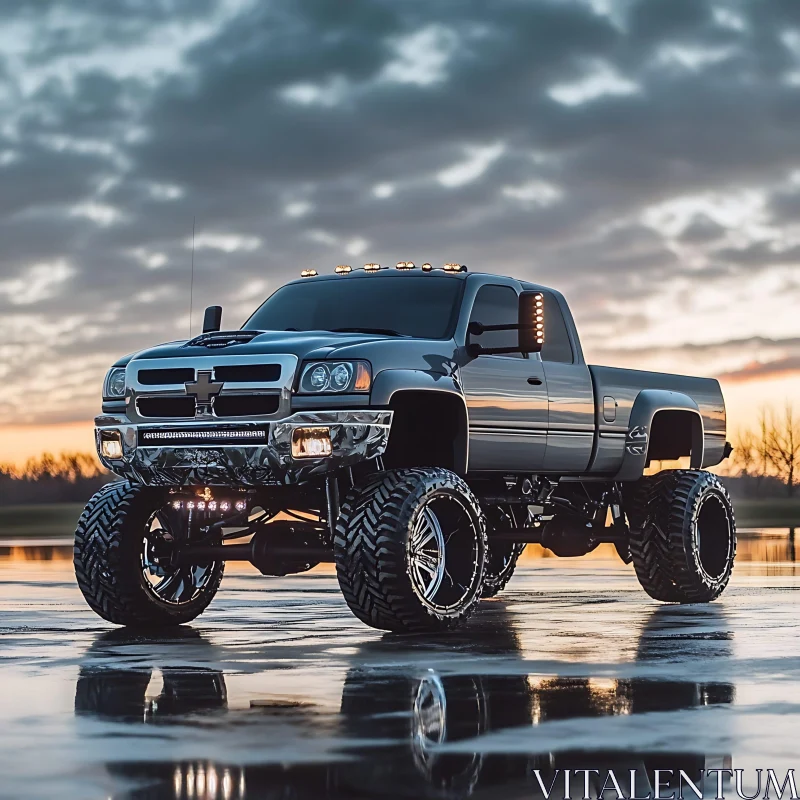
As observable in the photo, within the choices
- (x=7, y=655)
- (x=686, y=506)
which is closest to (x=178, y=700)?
(x=7, y=655)

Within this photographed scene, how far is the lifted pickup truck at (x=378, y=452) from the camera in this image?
41.8ft

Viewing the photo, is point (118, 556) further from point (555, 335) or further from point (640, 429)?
point (640, 429)

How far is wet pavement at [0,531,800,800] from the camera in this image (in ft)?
22.6

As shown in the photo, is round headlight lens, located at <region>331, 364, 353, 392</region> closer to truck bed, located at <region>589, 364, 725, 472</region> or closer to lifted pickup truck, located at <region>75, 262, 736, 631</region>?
lifted pickup truck, located at <region>75, 262, 736, 631</region>

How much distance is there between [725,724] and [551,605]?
26.9ft

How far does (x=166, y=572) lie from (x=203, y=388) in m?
1.90

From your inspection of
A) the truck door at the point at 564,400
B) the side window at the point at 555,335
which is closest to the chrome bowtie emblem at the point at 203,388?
the truck door at the point at 564,400

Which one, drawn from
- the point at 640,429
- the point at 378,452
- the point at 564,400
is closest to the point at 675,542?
the point at 640,429

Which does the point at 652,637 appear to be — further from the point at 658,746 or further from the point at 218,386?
the point at 658,746

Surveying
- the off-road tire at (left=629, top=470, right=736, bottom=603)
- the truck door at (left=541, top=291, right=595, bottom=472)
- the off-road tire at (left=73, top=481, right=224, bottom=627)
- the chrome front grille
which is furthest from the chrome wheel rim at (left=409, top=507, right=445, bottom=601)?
the off-road tire at (left=629, top=470, right=736, bottom=603)

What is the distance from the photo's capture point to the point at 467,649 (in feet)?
39.2

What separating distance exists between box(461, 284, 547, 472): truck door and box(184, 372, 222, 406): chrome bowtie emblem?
196 centimetres

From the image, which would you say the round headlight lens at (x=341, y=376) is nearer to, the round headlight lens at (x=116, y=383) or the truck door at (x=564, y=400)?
the round headlight lens at (x=116, y=383)

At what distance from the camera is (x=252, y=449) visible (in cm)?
1282
